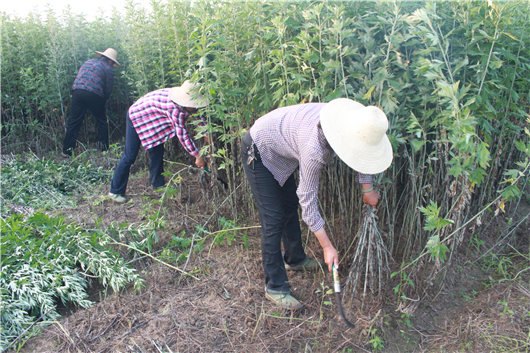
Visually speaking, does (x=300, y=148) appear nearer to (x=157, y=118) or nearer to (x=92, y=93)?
(x=157, y=118)

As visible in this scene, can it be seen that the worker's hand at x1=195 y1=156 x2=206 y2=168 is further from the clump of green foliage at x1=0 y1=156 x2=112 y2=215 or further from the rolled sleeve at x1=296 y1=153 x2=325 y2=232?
the rolled sleeve at x1=296 y1=153 x2=325 y2=232

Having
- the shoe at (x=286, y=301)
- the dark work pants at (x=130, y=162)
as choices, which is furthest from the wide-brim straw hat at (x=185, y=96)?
the shoe at (x=286, y=301)

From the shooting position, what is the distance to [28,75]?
5762 mm

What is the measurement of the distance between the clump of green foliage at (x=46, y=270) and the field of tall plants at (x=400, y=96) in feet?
4.12

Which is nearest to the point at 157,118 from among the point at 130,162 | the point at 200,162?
the point at 130,162

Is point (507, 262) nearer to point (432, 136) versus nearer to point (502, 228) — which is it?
point (502, 228)

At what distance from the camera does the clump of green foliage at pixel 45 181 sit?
3.97 metres

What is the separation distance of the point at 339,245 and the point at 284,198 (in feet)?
2.43

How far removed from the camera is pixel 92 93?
544 cm

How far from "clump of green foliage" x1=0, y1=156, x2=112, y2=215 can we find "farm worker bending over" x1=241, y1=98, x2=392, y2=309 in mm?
2674

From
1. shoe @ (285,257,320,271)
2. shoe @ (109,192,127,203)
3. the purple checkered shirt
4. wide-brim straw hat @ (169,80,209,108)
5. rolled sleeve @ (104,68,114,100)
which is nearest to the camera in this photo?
the purple checkered shirt

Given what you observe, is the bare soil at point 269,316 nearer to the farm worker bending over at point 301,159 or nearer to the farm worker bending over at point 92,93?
the farm worker bending over at point 301,159

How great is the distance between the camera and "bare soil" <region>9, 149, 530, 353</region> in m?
2.30

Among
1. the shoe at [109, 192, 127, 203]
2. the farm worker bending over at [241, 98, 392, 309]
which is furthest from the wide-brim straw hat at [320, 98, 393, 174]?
the shoe at [109, 192, 127, 203]
